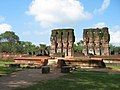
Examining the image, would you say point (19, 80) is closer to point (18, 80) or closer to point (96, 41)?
point (18, 80)

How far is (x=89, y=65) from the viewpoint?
22.7 metres

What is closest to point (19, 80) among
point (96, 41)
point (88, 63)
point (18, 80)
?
point (18, 80)

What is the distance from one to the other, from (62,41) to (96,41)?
4615mm

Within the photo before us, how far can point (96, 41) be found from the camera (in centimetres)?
3522

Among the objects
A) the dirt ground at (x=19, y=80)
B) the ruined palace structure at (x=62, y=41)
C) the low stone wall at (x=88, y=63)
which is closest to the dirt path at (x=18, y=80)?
the dirt ground at (x=19, y=80)

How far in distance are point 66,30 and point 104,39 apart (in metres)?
5.14

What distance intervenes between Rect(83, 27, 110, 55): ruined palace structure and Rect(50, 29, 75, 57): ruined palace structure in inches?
72.1

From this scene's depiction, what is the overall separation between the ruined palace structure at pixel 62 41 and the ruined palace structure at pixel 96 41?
72.1 inches

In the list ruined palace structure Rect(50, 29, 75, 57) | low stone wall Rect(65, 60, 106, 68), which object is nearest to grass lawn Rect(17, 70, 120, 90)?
low stone wall Rect(65, 60, 106, 68)

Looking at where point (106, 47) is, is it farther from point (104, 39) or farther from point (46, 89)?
point (46, 89)

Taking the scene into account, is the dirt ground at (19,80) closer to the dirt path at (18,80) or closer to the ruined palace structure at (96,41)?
the dirt path at (18,80)

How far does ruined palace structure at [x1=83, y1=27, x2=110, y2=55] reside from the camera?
34500mm

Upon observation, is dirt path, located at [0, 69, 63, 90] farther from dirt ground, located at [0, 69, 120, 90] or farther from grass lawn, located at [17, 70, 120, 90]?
grass lawn, located at [17, 70, 120, 90]

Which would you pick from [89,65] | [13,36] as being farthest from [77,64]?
[13,36]
